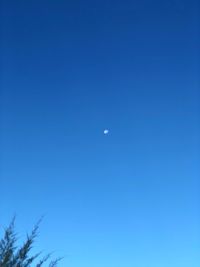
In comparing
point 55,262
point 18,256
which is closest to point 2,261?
point 18,256

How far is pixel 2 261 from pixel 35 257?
3.68 feet

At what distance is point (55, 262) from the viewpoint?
62.8ft

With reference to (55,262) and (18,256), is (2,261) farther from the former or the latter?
(55,262)

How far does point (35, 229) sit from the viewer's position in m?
19.3

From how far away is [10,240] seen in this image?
1892 centimetres

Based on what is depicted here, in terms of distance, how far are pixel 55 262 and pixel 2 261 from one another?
6.30ft

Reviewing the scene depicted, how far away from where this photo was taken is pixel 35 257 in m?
18.6

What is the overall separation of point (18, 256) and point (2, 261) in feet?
1.89

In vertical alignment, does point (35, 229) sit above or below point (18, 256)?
above

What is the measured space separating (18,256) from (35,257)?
575mm

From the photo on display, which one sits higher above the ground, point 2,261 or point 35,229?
point 35,229

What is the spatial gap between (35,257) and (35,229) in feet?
3.58

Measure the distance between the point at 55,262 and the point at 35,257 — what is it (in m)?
0.86
